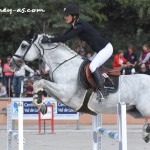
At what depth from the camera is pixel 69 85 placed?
11.9m

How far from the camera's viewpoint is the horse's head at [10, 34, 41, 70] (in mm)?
12273

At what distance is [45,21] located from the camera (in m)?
28.7

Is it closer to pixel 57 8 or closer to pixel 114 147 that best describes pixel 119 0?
pixel 57 8

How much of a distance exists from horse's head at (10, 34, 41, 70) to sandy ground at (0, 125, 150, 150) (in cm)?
382

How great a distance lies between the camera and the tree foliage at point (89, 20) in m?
27.9

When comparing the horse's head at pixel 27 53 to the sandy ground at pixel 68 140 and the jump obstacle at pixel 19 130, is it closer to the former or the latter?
the jump obstacle at pixel 19 130

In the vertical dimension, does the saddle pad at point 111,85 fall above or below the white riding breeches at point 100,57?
below

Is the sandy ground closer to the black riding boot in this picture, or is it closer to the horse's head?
the horse's head

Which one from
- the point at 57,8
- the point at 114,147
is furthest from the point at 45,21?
the point at 114,147

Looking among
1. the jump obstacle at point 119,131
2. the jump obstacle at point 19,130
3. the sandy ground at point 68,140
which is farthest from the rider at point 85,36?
the sandy ground at point 68,140

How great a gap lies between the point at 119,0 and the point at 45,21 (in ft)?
10.7

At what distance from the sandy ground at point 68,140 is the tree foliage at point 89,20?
23.2 feet

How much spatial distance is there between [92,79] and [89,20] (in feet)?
54.4

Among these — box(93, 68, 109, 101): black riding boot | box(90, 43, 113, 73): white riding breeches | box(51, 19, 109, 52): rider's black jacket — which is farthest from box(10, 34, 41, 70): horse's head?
box(93, 68, 109, 101): black riding boot
